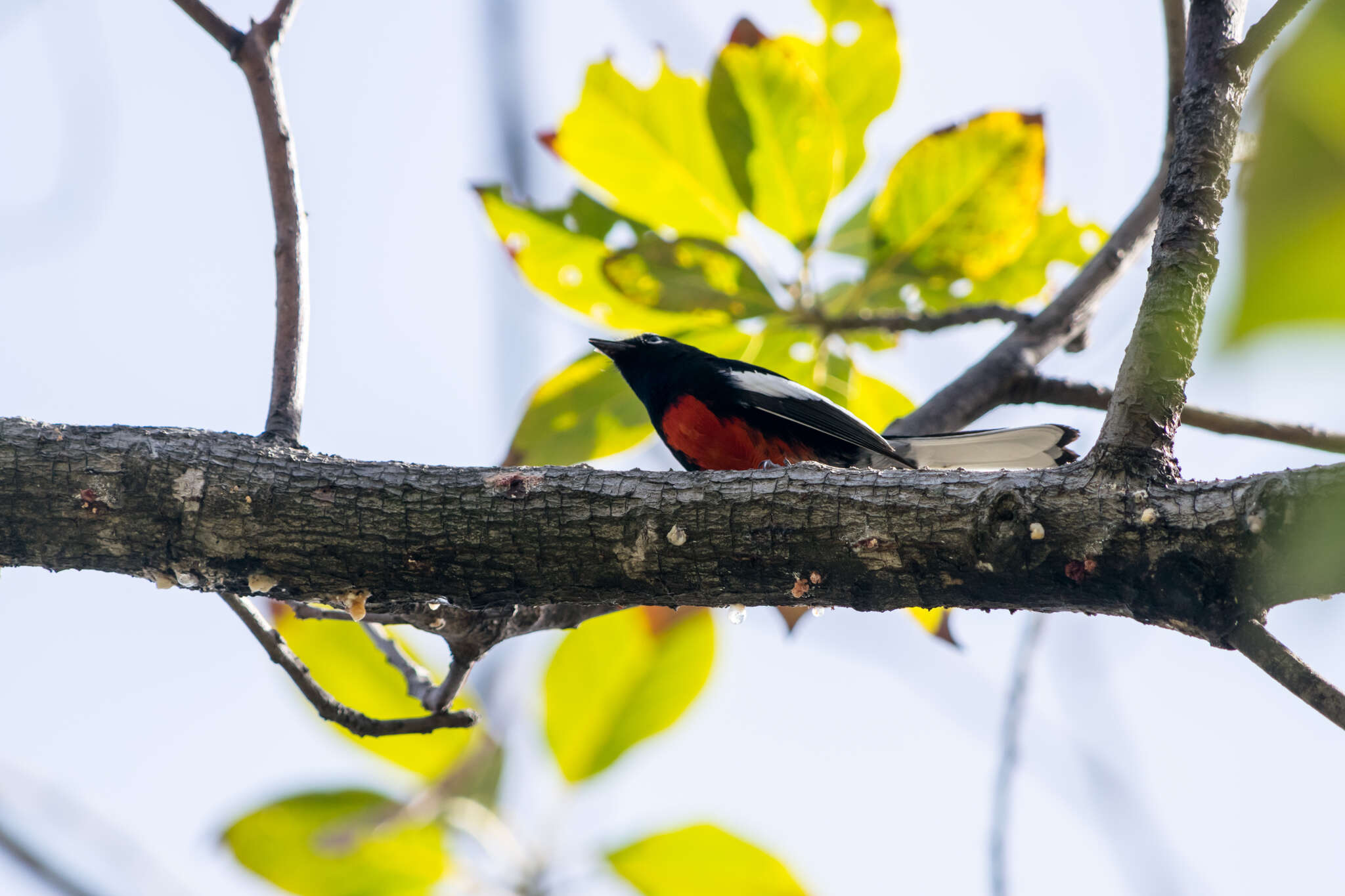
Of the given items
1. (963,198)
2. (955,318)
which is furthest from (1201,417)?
(963,198)

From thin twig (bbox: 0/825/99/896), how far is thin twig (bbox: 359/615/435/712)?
1.16 meters

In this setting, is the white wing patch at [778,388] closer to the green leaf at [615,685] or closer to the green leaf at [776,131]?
the green leaf at [776,131]

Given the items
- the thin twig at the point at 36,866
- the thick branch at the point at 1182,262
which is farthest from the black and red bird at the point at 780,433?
the thin twig at the point at 36,866

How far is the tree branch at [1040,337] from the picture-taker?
3469mm

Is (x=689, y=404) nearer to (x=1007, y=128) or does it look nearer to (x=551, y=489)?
(x=1007, y=128)

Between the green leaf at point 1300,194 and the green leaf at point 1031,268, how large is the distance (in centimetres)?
359

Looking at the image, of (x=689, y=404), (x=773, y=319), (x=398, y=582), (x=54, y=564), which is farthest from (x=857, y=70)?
(x=54, y=564)

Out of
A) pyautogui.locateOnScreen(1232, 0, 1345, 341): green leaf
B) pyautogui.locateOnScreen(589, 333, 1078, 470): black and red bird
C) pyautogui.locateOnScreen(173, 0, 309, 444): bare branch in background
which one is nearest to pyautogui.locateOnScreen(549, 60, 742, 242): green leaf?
pyautogui.locateOnScreen(589, 333, 1078, 470): black and red bird

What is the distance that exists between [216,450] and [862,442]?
6.74 ft

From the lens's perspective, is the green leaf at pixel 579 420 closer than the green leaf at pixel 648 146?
Yes

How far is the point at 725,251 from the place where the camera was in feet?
12.5

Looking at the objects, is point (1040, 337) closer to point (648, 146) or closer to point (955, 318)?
point (955, 318)

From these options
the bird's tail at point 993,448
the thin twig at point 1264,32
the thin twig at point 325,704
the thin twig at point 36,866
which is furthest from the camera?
the bird's tail at point 993,448

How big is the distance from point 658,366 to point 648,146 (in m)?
0.98
